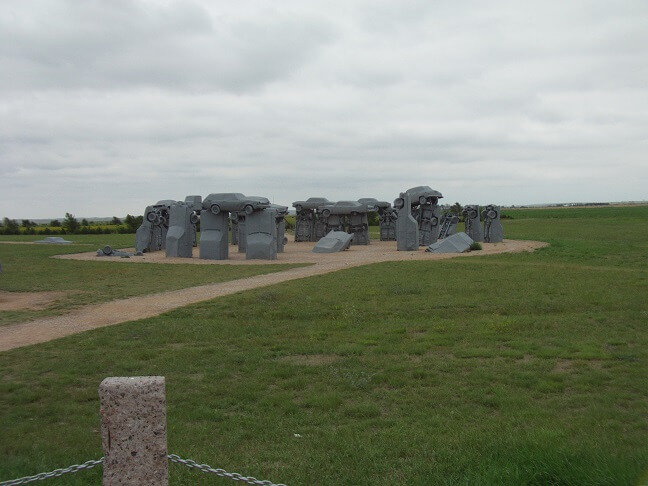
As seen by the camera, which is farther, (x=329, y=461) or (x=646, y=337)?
(x=646, y=337)

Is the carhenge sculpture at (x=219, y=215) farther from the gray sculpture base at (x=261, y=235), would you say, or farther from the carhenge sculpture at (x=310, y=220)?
the carhenge sculpture at (x=310, y=220)

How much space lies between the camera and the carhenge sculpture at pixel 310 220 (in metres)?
37.4

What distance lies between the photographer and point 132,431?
12.2ft

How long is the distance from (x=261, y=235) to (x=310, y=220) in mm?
13573

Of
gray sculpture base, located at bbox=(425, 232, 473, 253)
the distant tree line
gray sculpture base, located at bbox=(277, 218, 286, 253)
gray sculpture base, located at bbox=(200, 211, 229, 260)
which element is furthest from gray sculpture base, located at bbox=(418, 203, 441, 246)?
the distant tree line

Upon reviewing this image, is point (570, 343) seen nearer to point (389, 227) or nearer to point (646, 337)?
point (646, 337)

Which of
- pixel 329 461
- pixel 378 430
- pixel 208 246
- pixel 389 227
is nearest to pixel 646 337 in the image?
pixel 378 430

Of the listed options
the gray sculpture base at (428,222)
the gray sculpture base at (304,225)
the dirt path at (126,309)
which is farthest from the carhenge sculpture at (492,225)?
the dirt path at (126,309)

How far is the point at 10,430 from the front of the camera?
595 cm

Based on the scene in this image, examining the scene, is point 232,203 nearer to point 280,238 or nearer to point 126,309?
point 280,238

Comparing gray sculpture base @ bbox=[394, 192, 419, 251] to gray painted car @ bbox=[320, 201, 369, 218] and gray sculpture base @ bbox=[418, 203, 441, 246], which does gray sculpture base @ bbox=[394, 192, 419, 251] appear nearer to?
gray sculpture base @ bbox=[418, 203, 441, 246]

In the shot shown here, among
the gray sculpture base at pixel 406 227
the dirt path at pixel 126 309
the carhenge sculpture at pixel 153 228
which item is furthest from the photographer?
the carhenge sculpture at pixel 153 228

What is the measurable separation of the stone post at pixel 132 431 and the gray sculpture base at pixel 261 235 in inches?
867

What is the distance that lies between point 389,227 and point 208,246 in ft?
57.1
